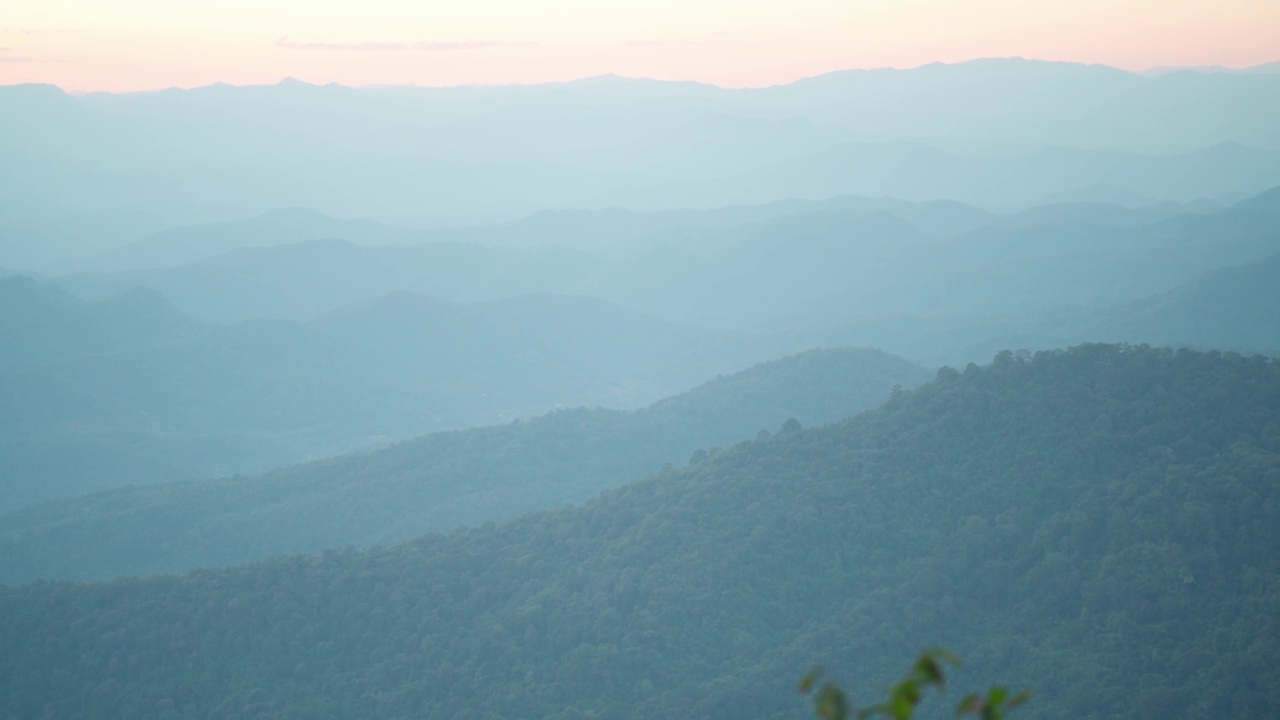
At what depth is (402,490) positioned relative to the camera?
42.3 m

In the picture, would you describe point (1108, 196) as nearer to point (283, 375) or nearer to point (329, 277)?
point (329, 277)

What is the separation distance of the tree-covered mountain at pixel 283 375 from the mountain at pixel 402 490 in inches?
535

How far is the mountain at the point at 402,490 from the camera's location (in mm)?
39719

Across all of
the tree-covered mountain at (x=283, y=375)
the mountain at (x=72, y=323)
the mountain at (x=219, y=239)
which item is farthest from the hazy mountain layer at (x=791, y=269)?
the mountain at (x=219, y=239)

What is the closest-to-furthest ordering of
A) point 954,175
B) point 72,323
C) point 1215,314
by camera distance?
point 1215,314 < point 72,323 < point 954,175

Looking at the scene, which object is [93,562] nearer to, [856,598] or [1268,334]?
[856,598]

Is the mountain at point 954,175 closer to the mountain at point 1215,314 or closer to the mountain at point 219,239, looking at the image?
the mountain at point 219,239

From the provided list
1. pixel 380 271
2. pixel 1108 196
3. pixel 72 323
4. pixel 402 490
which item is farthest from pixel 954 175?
pixel 402 490

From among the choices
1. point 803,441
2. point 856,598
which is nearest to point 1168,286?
point 803,441

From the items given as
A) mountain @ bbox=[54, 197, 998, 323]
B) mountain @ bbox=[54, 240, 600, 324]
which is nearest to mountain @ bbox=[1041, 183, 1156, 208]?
mountain @ bbox=[54, 197, 998, 323]

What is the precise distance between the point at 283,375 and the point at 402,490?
30.5 meters

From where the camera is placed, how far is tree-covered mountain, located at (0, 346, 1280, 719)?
21.1m

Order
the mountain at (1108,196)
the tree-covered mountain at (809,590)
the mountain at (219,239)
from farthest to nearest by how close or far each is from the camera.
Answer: the mountain at (1108,196)
the mountain at (219,239)
the tree-covered mountain at (809,590)

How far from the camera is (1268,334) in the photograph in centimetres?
5831
